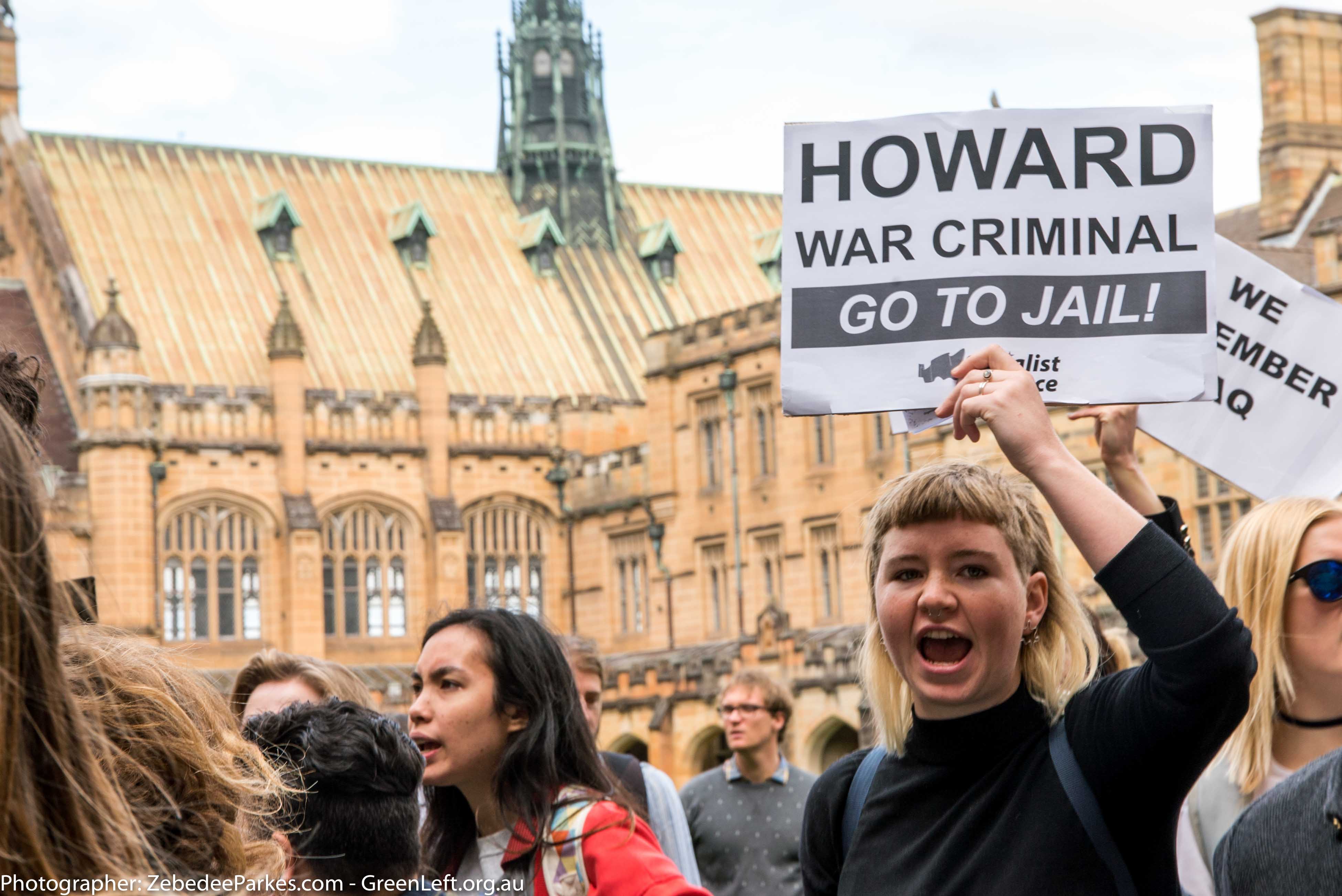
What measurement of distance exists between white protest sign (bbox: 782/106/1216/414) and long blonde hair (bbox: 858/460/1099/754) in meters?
0.34

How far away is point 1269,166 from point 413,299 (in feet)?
60.0

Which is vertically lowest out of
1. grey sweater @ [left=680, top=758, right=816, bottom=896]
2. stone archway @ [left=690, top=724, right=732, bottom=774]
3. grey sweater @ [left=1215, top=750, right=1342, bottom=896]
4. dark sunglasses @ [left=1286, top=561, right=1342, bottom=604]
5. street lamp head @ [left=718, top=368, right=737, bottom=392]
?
stone archway @ [left=690, top=724, right=732, bottom=774]

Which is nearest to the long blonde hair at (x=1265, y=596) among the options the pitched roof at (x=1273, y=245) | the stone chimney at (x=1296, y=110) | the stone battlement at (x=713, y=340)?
the pitched roof at (x=1273, y=245)

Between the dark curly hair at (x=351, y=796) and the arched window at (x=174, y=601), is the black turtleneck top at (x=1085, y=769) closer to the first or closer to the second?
the dark curly hair at (x=351, y=796)

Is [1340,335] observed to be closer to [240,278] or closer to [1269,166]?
[1269,166]

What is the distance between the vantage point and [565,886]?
12.4 feet

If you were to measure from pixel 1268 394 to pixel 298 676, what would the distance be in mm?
2471

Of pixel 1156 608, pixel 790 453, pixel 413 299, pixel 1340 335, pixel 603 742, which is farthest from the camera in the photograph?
pixel 413 299

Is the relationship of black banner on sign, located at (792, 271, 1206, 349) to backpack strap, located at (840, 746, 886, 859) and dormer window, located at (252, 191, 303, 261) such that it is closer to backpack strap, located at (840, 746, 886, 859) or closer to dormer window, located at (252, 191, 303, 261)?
backpack strap, located at (840, 746, 886, 859)

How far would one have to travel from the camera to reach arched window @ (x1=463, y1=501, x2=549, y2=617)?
42344 millimetres

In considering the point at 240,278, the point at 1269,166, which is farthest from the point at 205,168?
the point at 1269,166

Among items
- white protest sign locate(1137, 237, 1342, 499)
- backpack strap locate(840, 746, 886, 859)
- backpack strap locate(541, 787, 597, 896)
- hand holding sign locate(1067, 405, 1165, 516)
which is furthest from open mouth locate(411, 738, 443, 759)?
white protest sign locate(1137, 237, 1342, 499)

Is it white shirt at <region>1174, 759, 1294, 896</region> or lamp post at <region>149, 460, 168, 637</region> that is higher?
lamp post at <region>149, 460, 168, 637</region>

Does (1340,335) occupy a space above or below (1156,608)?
above
